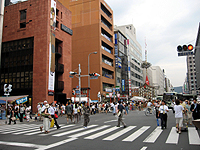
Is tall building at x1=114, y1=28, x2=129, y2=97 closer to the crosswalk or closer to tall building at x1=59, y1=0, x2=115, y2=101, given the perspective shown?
tall building at x1=59, y1=0, x2=115, y2=101

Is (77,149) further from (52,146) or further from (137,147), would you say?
(137,147)

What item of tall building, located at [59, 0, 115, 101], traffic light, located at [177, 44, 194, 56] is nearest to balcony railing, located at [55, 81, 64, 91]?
tall building, located at [59, 0, 115, 101]

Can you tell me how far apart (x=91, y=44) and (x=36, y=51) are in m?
20.1

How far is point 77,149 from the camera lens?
717 cm

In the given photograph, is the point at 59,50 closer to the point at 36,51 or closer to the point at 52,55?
the point at 36,51

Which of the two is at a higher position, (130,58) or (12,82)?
(130,58)

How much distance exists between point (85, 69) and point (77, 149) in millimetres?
43150

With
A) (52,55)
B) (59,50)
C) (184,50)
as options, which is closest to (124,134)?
(184,50)

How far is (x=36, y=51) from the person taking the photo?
106 feet

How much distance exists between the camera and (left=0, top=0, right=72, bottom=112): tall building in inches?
1225

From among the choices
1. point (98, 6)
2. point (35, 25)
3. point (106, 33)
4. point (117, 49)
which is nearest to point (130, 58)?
point (117, 49)

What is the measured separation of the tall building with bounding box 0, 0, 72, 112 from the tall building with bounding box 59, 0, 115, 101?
1273cm

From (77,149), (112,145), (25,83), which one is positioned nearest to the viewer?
(77,149)

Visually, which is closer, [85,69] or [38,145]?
[38,145]
